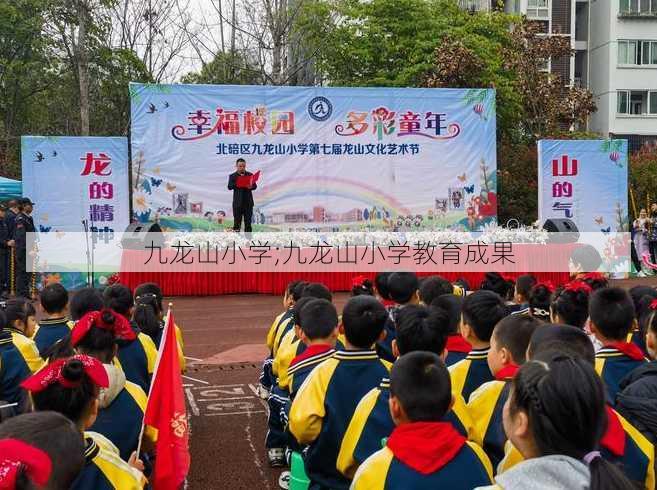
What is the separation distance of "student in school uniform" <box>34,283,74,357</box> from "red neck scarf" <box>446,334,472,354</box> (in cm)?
227

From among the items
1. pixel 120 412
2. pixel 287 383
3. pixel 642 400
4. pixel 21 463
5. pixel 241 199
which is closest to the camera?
pixel 21 463

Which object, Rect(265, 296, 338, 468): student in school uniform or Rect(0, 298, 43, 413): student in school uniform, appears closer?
Rect(265, 296, 338, 468): student in school uniform

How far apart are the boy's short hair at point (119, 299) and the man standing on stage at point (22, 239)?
7.92 m

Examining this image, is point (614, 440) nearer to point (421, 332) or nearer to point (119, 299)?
point (421, 332)

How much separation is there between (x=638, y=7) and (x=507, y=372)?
113 feet

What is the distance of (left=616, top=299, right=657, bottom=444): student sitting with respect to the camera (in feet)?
7.59

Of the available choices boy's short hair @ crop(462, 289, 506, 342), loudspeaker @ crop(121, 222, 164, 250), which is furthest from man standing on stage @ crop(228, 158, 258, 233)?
boy's short hair @ crop(462, 289, 506, 342)

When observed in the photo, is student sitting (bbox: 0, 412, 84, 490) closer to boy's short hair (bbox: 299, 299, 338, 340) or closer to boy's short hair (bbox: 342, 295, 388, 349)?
boy's short hair (bbox: 342, 295, 388, 349)

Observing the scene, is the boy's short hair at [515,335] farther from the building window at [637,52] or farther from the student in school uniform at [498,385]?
the building window at [637,52]

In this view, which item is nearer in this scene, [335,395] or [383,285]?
[335,395]

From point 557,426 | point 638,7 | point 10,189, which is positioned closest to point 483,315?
point 557,426

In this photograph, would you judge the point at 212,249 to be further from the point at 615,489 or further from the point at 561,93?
the point at 561,93

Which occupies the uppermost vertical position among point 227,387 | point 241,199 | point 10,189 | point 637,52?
point 637,52

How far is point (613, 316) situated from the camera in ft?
9.92
